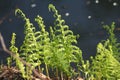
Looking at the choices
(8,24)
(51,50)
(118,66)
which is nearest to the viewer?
(118,66)

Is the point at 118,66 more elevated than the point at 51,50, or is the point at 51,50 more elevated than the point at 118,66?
the point at 51,50

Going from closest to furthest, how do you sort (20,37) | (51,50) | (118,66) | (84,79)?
1. (118,66)
2. (51,50)
3. (84,79)
4. (20,37)

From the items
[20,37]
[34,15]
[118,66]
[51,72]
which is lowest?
[118,66]

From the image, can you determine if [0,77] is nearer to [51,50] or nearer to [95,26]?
[51,50]

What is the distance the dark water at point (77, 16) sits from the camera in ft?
11.4

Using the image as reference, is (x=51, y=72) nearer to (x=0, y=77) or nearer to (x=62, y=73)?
(x=62, y=73)

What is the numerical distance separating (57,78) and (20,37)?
1802mm

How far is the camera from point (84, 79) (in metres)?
1.80

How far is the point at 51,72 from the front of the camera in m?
1.83

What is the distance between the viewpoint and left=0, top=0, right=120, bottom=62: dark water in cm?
348

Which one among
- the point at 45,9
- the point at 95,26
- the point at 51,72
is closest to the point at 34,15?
the point at 45,9

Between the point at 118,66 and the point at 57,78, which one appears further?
the point at 57,78

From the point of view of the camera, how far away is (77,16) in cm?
377

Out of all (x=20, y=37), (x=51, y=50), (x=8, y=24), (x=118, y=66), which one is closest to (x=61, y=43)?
(x=51, y=50)
